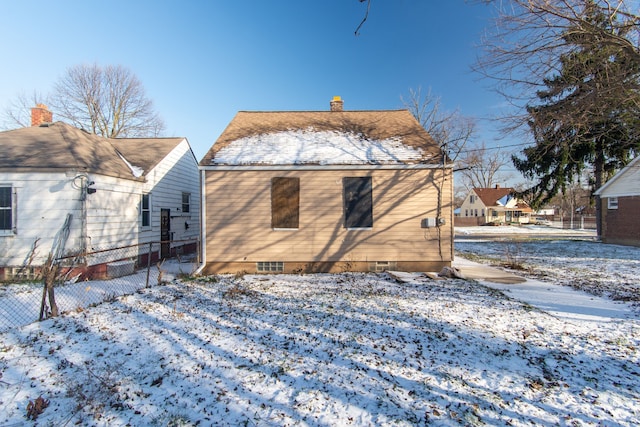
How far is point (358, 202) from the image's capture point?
9.45 m

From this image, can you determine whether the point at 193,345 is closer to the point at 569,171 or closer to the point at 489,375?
the point at 489,375

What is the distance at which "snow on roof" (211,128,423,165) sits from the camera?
9477mm

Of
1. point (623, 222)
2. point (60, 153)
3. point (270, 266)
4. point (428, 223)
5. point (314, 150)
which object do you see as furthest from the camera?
point (623, 222)

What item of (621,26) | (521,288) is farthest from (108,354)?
(621,26)

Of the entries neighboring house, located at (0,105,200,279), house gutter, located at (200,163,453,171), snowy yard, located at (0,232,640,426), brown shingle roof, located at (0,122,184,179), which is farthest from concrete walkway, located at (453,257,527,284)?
brown shingle roof, located at (0,122,184,179)

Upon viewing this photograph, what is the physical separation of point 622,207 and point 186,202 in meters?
23.4

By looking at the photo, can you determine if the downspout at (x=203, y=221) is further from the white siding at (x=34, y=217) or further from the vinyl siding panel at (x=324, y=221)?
the white siding at (x=34, y=217)

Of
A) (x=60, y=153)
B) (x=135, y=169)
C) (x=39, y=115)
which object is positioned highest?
(x=39, y=115)

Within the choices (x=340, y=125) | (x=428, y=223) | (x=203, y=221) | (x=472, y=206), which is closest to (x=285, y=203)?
(x=203, y=221)

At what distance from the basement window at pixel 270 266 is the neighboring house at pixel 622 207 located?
58.5 ft

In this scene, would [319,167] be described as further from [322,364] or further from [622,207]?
[622,207]

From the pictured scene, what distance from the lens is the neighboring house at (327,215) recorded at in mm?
9344

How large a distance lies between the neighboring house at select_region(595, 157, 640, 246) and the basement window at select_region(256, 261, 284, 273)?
58.5ft

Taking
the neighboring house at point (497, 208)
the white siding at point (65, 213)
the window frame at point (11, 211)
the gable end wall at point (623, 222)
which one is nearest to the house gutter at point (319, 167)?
the white siding at point (65, 213)
